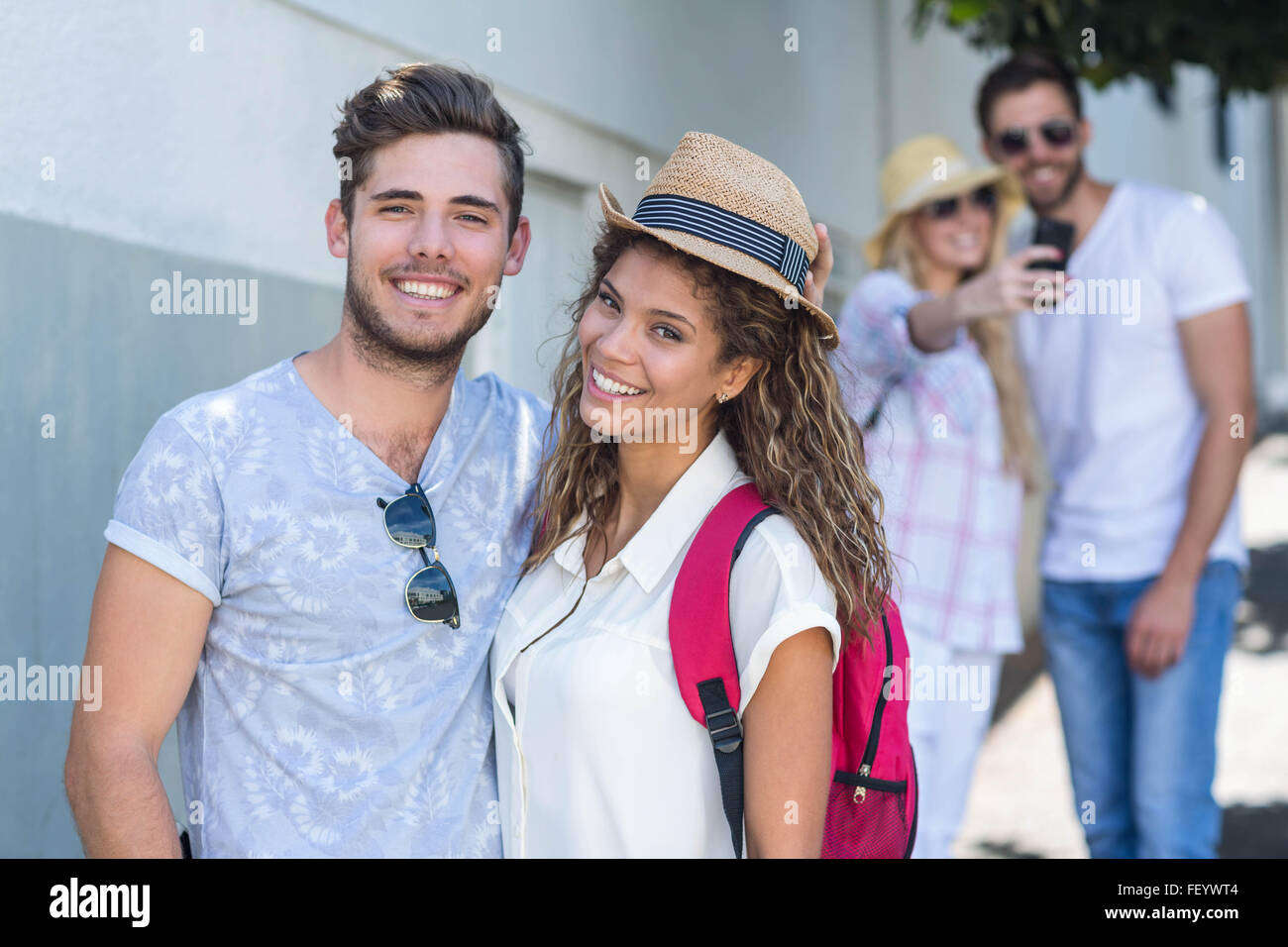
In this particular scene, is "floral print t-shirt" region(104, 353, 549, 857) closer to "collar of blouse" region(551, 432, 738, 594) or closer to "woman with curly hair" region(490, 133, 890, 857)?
"woman with curly hair" region(490, 133, 890, 857)

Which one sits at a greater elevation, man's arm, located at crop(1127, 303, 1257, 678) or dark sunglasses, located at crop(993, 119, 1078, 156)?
dark sunglasses, located at crop(993, 119, 1078, 156)

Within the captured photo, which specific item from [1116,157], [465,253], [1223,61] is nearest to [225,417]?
[465,253]

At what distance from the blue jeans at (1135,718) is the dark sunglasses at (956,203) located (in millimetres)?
1310

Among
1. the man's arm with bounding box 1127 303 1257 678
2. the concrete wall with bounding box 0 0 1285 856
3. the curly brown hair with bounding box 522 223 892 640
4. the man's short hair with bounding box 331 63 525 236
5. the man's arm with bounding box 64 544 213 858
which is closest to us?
the man's arm with bounding box 64 544 213 858

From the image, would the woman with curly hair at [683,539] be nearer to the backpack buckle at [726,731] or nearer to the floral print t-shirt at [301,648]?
the backpack buckle at [726,731]

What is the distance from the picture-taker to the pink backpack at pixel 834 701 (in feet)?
7.25

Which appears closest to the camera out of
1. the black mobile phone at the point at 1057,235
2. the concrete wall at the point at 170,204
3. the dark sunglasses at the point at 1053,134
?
the concrete wall at the point at 170,204

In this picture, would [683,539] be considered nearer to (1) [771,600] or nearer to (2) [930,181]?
(1) [771,600]

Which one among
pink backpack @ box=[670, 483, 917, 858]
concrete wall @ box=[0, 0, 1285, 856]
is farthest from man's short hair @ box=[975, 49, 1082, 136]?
pink backpack @ box=[670, 483, 917, 858]

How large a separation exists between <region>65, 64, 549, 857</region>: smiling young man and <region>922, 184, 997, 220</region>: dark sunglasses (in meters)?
2.25

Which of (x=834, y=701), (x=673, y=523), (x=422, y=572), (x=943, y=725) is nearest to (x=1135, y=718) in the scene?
(x=943, y=725)

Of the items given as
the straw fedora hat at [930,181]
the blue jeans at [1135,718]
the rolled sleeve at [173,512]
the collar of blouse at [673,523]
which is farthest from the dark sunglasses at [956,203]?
the rolled sleeve at [173,512]

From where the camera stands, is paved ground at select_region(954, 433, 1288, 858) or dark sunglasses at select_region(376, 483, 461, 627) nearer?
dark sunglasses at select_region(376, 483, 461, 627)

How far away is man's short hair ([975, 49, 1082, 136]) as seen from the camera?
424 cm
